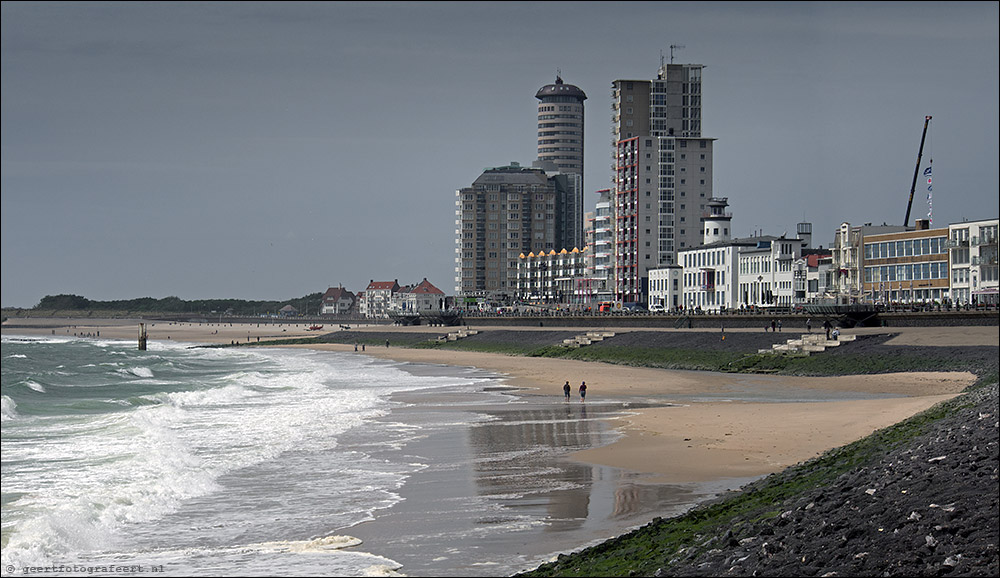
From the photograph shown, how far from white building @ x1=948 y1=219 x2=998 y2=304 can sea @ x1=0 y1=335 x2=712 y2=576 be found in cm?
4467

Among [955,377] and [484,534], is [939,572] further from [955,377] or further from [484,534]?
[955,377]

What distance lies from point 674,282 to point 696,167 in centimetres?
3000

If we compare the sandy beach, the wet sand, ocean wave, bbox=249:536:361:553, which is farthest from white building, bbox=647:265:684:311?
ocean wave, bbox=249:536:361:553

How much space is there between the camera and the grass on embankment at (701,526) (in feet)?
47.4

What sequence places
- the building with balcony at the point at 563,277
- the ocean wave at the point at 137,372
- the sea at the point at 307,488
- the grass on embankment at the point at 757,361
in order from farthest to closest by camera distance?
1. the building with balcony at the point at 563,277
2. the ocean wave at the point at 137,372
3. the grass on embankment at the point at 757,361
4. the sea at the point at 307,488

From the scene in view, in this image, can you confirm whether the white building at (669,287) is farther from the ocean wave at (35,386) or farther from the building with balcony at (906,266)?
the ocean wave at (35,386)

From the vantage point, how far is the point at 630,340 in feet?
267

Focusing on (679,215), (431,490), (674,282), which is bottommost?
(431,490)

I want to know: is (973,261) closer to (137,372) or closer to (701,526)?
(137,372)

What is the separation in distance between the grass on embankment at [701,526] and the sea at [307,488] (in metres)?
1.07

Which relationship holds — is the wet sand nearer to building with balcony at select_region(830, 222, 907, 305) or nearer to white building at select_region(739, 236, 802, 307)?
building with balcony at select_region(830, 222, 907, 305)

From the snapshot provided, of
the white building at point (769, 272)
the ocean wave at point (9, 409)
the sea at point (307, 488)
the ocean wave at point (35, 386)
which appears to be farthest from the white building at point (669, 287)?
the ocean wave at point (9, 409)

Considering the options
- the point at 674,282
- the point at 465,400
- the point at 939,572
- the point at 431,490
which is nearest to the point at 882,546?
the point at 939,572

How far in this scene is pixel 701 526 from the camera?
16.4 metres
